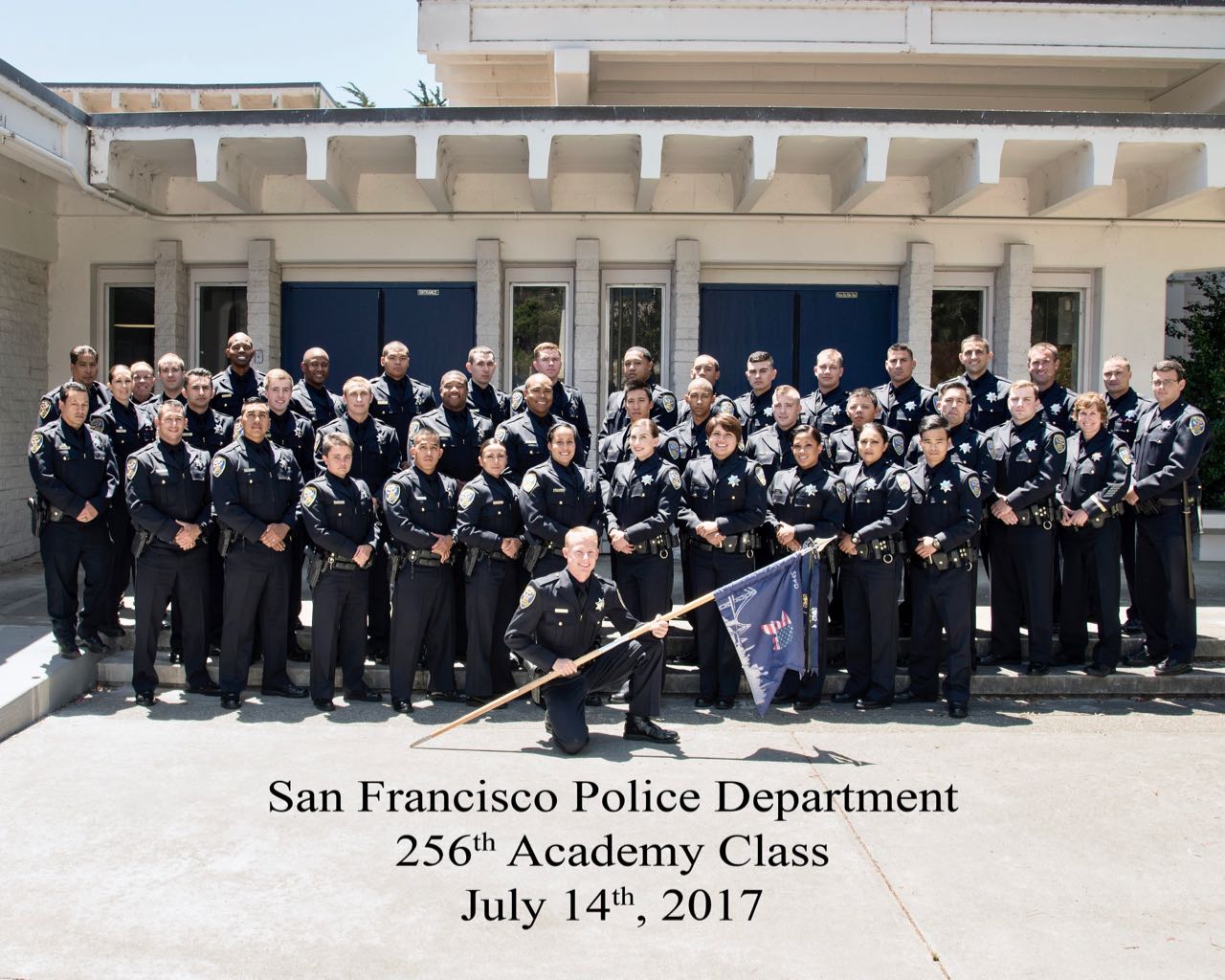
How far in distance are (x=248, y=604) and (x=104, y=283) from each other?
592 centimetres

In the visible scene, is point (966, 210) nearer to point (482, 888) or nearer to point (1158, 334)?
point (1158, 334)

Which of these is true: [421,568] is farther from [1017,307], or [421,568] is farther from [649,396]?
[1017,307]

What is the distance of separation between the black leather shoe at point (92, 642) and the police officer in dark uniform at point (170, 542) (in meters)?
0.47

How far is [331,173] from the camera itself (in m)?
9.73

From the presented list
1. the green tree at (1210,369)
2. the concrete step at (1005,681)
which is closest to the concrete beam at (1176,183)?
the green tree at (1210,369)

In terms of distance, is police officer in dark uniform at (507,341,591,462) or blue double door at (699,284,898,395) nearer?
police officer in dark uniform at (507,341,591,462)

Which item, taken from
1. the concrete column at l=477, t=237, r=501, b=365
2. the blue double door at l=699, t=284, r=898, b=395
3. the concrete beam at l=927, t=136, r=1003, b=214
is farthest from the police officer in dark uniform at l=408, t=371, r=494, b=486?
the concrete beam at l=927, t=136, r=1003, b=214

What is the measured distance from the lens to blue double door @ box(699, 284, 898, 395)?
441 inches

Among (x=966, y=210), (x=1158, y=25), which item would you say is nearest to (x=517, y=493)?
(x=966, y=210)

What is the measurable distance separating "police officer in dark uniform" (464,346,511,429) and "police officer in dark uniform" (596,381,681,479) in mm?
910

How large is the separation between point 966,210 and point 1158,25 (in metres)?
2.56

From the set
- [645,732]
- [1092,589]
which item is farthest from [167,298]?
[1092,589]

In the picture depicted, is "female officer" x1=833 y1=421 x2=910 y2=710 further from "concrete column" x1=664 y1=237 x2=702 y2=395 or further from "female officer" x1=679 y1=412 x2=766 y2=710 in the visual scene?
"concrete column" x1=664 y1=237 x2=702 y2=395

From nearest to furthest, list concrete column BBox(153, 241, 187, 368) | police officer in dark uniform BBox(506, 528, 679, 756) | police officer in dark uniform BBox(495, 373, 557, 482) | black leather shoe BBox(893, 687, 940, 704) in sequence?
police officer in dark uniform BBox(506, 528, 679, 756) < black leather shoe BBox(893, 687, 940, 704) < police officer in dark uniform BBox(495, 373, 557, 482) < concrete column BBox(153, 241, 187, 368)
